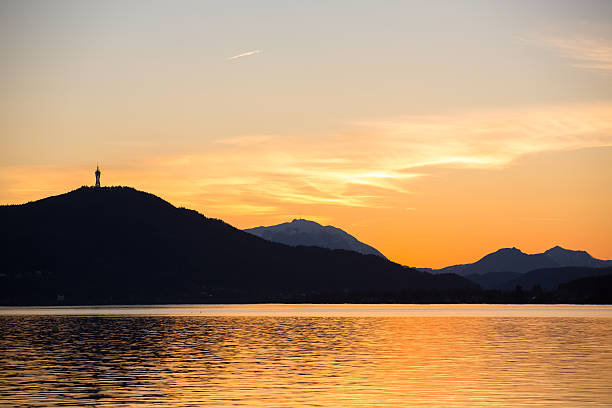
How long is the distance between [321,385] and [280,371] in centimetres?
911

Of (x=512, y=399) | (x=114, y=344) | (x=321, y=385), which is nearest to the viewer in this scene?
(x=512, y=399)

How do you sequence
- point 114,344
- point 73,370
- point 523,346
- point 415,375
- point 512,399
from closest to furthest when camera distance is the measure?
point 512,399 → point 415,375 → point 73,370 → point 523,346 → point 114,344

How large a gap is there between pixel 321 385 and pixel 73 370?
2135 centimetres

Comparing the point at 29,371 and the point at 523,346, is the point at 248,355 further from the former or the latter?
the point at 523,346

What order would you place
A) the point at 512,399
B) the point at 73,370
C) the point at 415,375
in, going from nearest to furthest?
the point at 512,399 < the point at 415,375 < the point at 73,370

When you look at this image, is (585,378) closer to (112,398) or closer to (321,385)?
(321,385)

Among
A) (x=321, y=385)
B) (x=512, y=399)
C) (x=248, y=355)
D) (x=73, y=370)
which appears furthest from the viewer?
(x=248, y=355)

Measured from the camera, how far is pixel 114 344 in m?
96.1

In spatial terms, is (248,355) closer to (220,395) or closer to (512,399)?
(220,395)

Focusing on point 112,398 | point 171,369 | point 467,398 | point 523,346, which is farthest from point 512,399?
point 523,346

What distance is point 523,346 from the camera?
8981cm

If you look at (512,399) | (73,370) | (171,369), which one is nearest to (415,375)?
(512,399)

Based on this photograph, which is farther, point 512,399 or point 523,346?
point 523,346

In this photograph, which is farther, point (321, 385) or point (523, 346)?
point (523, 346)
